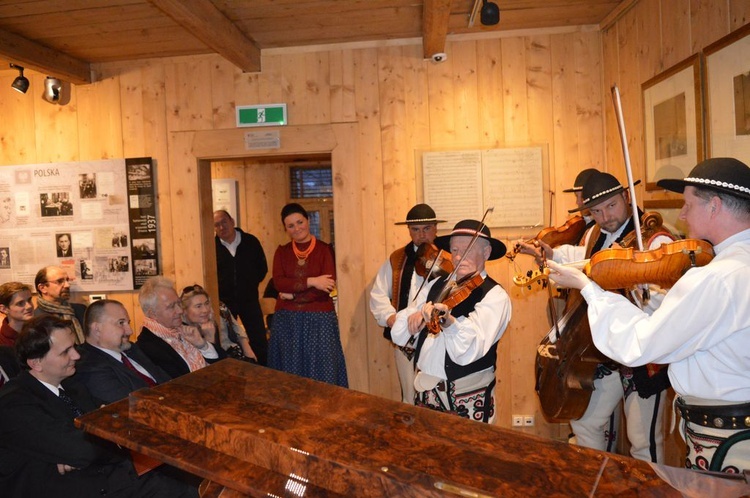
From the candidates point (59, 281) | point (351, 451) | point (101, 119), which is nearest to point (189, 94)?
point (101, 119)

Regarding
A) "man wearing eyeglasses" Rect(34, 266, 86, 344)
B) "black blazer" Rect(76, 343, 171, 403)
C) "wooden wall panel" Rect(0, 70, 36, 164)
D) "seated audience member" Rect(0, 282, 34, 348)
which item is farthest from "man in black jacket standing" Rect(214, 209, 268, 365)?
"black blazer" Rect(76, 343, 171, 403)

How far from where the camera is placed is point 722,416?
182 cm

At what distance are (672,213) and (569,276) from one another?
1528mm

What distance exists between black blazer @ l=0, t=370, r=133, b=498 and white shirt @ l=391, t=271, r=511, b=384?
55.7 inches

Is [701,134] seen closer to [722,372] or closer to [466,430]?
[722,372]

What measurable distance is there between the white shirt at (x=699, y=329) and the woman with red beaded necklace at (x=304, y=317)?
262 cm

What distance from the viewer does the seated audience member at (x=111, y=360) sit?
101 inches

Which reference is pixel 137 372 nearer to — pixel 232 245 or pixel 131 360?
pixel 131 360

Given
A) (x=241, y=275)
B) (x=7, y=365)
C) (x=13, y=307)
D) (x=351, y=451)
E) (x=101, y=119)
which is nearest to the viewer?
(x=351, y=451)

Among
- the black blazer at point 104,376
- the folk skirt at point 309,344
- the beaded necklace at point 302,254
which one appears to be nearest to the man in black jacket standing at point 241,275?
the folk skirt at point 309,344

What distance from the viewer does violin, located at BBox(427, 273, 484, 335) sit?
2.64 metres

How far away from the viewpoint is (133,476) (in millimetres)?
2418

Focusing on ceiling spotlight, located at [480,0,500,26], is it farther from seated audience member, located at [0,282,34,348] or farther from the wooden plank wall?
seated audience member, located at [0,282,34,348]

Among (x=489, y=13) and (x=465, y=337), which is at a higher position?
(x=489, y=13)
